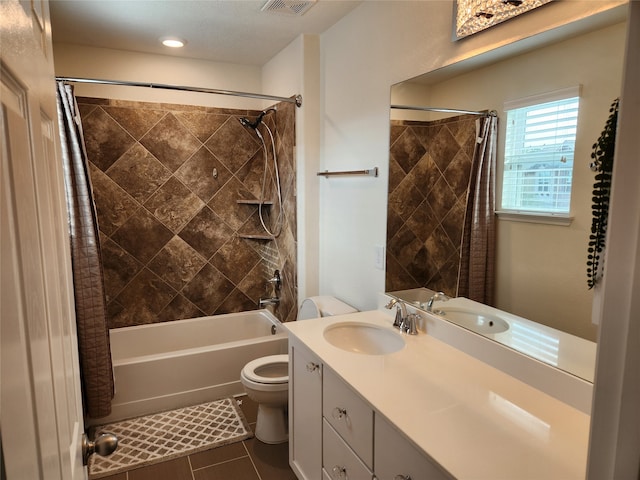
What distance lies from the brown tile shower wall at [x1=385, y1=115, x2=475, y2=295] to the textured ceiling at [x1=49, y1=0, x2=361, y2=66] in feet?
3.23

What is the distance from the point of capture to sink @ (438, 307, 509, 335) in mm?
1646

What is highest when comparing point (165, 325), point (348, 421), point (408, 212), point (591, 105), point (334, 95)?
point (334, 95)

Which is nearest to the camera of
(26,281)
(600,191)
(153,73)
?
(26,281)

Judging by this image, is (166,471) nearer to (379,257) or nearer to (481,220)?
(379,257)

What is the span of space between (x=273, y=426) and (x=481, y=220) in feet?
→ 5.81

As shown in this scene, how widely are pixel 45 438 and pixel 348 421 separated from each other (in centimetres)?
119

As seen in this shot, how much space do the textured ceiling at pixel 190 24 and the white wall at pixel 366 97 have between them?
0.77ft

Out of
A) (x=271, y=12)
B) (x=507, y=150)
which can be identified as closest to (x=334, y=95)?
(x=271, y=12)

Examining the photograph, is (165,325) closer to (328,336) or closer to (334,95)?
(328,336)

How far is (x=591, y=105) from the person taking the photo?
4.19 ft

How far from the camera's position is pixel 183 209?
142 inches

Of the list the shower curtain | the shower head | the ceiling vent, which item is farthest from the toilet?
the ceiling vent

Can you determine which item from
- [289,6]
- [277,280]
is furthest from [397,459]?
[277,280]

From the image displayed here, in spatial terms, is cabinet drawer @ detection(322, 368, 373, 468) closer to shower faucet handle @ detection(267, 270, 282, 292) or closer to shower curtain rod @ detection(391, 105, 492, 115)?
shower curtain rod @ detection(391, 105, 492, 115)
